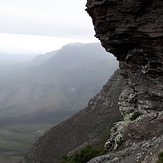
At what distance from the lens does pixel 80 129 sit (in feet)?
386

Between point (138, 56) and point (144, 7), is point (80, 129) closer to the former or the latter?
point (138, 56)

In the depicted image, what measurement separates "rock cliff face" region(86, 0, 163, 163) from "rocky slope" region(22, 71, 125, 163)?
58183mm

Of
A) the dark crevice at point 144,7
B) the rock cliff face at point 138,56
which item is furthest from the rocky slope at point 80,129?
the dark crevice at point 144,7

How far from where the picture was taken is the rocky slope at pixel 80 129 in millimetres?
107281

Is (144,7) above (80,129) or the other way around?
above

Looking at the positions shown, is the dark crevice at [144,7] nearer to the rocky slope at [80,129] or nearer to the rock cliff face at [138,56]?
the rock cliff face at [138,56]

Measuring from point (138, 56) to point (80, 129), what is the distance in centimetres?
7911

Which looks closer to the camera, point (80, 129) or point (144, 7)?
point (144, 7)

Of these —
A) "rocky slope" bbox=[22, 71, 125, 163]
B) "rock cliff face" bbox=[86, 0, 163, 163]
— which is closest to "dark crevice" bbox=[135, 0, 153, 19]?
"rock cliff face" bbox=[86, 0, 163, 163]

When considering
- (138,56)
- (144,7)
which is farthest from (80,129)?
(144,7)

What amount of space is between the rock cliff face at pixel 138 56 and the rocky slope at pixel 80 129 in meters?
58.2

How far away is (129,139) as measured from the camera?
36281 millimetres

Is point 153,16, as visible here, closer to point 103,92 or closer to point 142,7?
point 142,7

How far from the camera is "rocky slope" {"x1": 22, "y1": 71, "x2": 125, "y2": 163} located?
4224 inches
